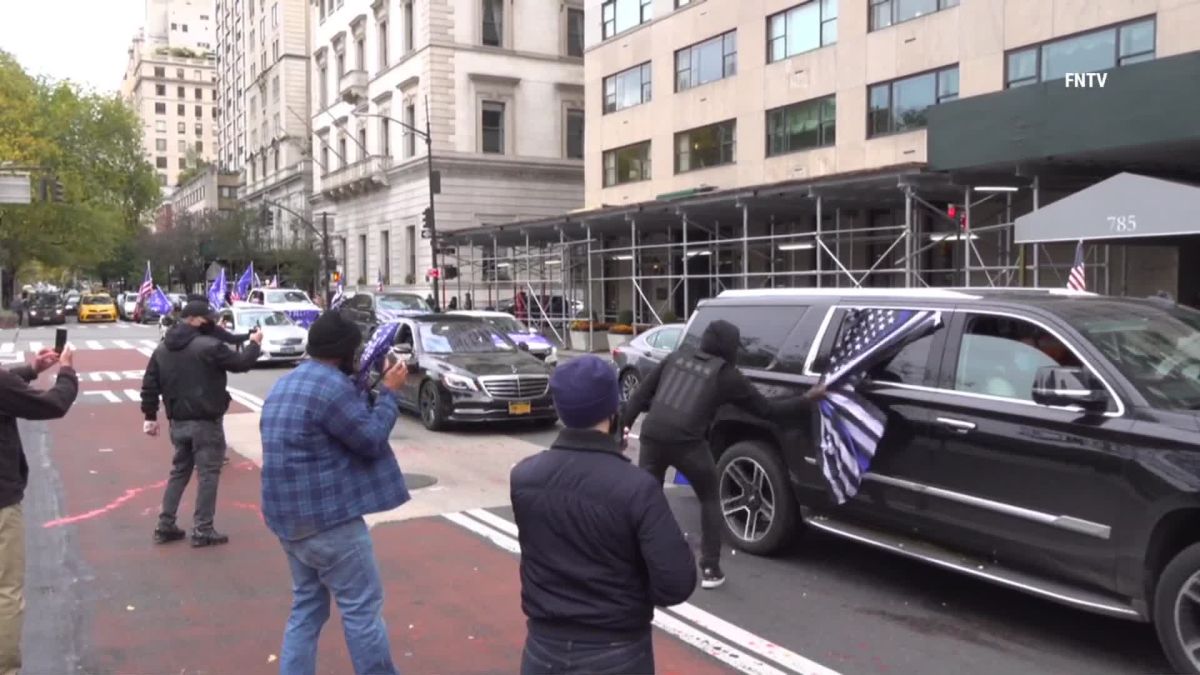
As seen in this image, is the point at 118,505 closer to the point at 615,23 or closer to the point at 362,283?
the point at 615,23

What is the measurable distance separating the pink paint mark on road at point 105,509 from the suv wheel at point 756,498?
5.40 meters

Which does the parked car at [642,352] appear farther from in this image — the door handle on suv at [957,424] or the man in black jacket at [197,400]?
the door handle on suv at [957,424]

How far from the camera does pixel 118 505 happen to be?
29.6ft

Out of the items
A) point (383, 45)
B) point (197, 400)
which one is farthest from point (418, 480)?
point (383, 45)

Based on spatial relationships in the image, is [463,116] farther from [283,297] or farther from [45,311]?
[45,311]

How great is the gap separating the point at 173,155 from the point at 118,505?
506 feet

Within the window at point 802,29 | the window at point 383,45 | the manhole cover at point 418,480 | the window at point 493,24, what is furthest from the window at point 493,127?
the manhole cover at point 418,480

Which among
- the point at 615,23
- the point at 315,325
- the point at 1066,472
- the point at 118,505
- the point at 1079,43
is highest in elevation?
the point at 615,23

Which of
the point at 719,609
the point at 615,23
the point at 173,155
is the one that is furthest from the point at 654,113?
the point at 173,155

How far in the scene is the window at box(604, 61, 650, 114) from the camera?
1395 inches

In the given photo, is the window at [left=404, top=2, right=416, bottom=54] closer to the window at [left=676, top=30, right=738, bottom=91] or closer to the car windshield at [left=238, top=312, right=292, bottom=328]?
the window at [left=676, top=30, right=738, bottom=91]

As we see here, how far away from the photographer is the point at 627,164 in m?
36.7

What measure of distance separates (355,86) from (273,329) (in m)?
37.8

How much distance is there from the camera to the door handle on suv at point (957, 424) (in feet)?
18.2
